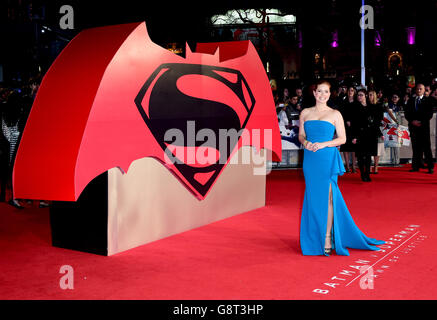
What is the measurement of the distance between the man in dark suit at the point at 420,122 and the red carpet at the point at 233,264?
4.07m

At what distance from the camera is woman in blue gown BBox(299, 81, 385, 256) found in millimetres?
4375

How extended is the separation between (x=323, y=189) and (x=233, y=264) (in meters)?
1.08

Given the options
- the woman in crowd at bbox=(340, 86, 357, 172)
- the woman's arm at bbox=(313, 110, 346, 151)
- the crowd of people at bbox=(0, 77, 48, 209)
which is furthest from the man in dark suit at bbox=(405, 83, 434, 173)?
the crowd of people at bbox=(0, 77, 48, 209)

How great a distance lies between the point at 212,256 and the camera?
4.38 m

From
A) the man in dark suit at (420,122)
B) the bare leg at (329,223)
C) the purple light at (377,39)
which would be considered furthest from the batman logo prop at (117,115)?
the purple light at (377,39)

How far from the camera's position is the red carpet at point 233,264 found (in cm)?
338

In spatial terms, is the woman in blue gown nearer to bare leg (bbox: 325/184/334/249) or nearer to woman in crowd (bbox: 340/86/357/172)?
bare leg (bbox: 325/184/334/249)

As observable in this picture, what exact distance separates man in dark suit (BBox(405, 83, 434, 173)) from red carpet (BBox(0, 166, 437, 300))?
4.07 m

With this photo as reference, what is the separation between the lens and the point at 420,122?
1005cm

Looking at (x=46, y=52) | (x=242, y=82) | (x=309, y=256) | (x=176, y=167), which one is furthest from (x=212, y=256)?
(x=46, y=52)

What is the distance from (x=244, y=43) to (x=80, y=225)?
348 cm

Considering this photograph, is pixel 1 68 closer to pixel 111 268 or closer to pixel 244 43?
pixel 244 43

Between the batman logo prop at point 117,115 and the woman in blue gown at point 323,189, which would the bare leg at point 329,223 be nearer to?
the woman in blue gown at point 323,189
